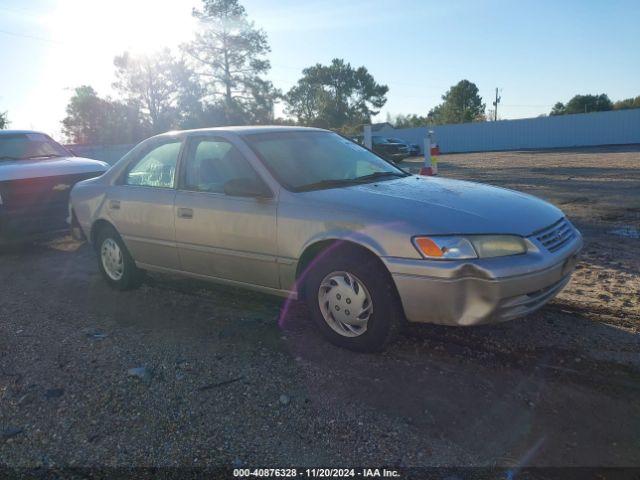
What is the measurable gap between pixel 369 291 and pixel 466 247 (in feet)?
2.21

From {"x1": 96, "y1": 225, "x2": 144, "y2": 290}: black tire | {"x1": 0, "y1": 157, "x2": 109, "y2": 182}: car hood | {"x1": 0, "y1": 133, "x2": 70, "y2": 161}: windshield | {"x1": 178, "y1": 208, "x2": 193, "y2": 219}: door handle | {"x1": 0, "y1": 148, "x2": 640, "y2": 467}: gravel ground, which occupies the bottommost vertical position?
{"x1": 0, "y1": 148, "x2": 640, "y2": 467}: gravel ground

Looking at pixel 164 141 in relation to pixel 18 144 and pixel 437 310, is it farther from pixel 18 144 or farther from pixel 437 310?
pixel 18 144

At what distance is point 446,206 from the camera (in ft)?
11.2

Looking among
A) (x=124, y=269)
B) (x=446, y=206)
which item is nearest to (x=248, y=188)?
(x=446, y=206)

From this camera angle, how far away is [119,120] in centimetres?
5150

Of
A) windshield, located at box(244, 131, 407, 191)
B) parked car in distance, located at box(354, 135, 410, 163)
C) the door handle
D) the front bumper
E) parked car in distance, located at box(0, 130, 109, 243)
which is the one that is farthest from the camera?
parked car in distance, located at box(354, 135, 410, 163)

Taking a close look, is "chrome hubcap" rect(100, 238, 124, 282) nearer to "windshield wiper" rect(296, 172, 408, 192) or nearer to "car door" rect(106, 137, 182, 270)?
"car door" rect(106, 137, 182, 270)

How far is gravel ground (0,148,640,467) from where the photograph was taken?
99.7 inches

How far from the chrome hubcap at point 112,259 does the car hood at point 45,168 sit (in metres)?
2.97

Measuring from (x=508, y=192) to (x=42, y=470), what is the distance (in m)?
3.52

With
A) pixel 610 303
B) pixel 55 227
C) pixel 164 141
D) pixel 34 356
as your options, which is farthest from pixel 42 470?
pixel 55 227

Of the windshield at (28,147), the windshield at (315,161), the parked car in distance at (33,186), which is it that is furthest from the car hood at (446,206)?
the windshield at (28,147)

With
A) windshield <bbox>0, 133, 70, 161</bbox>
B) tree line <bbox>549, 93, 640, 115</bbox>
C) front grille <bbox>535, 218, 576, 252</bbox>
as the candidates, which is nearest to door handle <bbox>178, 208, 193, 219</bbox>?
front grille <bbox>535, 218, 576, 252</bbox>

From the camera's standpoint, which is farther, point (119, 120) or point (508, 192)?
point (119, 120)
